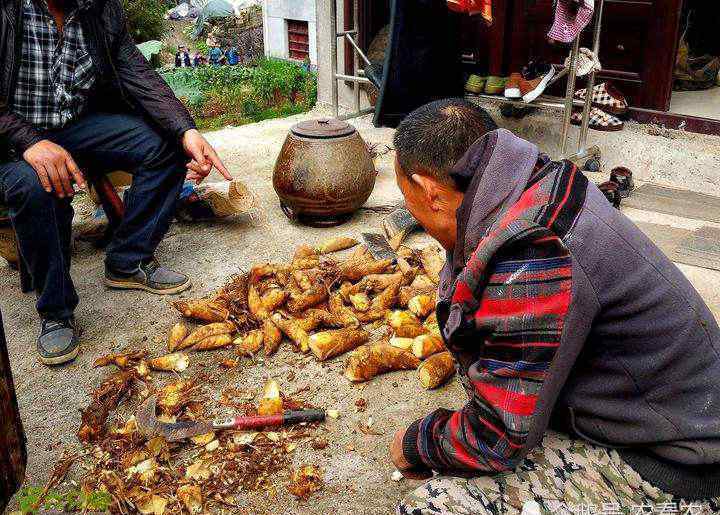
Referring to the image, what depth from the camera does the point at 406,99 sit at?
18.9ft

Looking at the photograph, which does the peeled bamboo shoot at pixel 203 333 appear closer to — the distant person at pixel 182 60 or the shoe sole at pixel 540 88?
the shoe sole at pixel 540 88

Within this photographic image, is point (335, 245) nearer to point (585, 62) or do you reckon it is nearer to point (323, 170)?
point (323, 170)

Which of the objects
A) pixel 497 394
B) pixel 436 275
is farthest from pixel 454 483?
pixel 436 275

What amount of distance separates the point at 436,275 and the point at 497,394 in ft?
7.62

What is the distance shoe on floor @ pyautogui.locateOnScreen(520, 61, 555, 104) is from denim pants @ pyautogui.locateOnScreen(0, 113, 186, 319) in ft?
9.81

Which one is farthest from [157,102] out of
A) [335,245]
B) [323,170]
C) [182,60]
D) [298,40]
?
[182,60]

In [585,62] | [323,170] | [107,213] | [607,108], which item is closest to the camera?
[107,213]

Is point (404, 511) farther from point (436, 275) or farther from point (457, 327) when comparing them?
point (436, 275)

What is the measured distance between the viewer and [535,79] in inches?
216

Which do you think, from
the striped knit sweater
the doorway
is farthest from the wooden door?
the striped knit sweater

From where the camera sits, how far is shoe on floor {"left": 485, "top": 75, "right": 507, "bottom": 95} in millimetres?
5754

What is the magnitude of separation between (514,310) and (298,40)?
10.6 meters

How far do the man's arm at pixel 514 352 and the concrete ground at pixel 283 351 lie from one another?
0.89m

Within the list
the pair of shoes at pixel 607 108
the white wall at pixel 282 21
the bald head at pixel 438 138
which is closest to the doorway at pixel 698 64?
the pair of shoes at pixel 607 108
